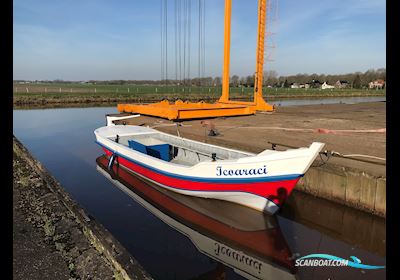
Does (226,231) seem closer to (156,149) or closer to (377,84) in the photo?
(156,149)

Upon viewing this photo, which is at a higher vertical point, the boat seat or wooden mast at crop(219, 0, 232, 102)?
wooden mast at crop(219, 0, 232, 102)

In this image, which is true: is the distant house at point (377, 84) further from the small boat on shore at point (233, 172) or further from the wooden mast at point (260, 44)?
the small boat on shore at point (233, 172)

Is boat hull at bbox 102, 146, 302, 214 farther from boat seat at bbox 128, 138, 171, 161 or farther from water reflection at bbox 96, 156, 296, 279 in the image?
boat seat at bbox 128, 138, 171, 161

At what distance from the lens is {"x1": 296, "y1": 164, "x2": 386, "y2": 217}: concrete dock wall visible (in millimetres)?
7816

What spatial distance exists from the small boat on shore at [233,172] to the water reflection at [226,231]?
412 millimetres

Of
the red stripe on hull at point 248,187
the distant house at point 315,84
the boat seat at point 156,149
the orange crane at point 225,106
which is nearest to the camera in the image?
the red stripe on hull at point 248,187

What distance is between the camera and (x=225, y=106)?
21.3m

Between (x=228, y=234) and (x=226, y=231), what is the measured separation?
148 mm

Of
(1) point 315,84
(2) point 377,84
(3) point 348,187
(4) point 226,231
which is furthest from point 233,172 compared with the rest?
(1) point 315,84

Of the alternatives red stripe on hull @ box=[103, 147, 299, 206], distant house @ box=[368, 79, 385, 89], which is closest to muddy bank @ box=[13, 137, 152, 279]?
red stripe on hull @ box=[103, 147, 299, 206]

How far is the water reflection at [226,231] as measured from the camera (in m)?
6.41

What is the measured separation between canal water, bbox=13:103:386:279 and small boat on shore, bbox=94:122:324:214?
2.01 feet

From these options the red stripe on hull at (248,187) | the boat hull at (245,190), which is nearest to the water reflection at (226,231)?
the boat hull at (245,190)
